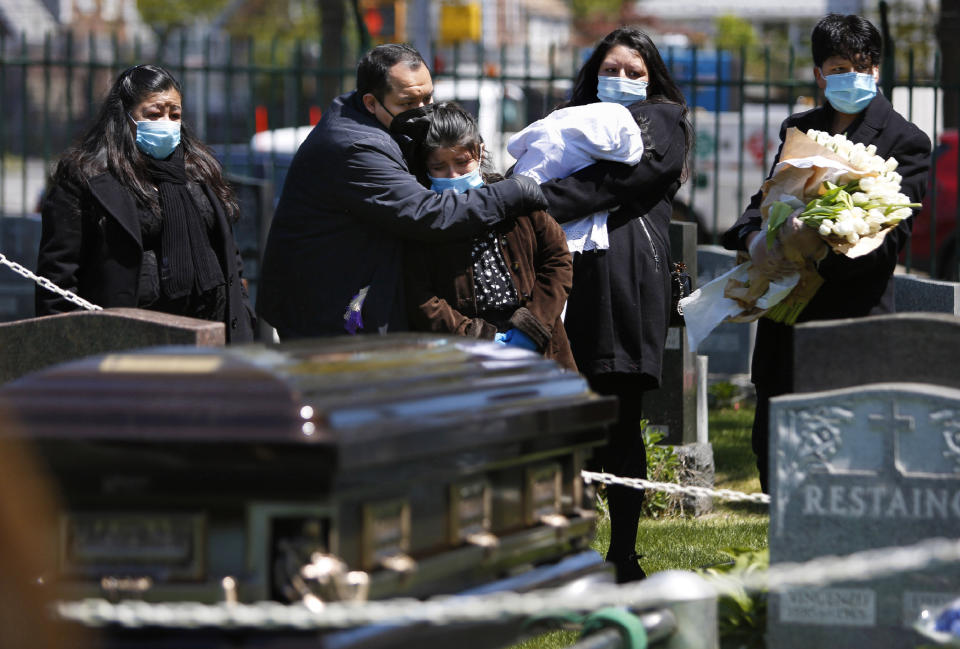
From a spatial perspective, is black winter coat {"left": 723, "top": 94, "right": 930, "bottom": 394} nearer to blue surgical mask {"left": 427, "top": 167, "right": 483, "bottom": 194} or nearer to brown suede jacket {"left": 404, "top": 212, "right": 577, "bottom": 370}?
brown suede jacket {"left": 404, "top": 212, "right": 577, "bottom": 370}

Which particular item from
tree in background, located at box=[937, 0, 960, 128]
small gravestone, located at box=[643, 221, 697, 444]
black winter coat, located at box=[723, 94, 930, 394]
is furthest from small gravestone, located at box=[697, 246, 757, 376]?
black winter coat, located at box=[723, 94, 930, 394]

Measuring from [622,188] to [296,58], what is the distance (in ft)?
19.7

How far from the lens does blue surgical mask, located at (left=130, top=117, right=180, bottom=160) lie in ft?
18.2

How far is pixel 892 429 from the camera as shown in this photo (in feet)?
13.1

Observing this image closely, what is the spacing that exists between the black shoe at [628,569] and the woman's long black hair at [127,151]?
2.06 m

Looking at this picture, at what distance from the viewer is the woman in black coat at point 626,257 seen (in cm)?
525

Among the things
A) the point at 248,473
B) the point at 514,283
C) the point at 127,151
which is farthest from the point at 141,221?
the point at 248,473

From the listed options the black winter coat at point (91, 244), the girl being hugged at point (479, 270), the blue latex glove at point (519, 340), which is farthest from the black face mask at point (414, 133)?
the black winter coat at point (91, 244)

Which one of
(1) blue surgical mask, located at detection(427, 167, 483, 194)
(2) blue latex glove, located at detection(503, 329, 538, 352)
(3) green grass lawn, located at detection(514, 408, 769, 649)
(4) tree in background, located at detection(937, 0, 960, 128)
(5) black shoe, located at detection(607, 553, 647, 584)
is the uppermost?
(4) tree in background, located at detection(937, 0, 960, 128)

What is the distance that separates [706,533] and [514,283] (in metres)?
2.45

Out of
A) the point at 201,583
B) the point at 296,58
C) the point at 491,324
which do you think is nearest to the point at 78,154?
the point at 491,324

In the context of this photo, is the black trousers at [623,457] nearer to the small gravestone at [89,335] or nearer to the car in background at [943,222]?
the small gravestone at [89,335]

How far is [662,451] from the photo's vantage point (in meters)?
7.32

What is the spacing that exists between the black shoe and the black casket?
2042 mm
